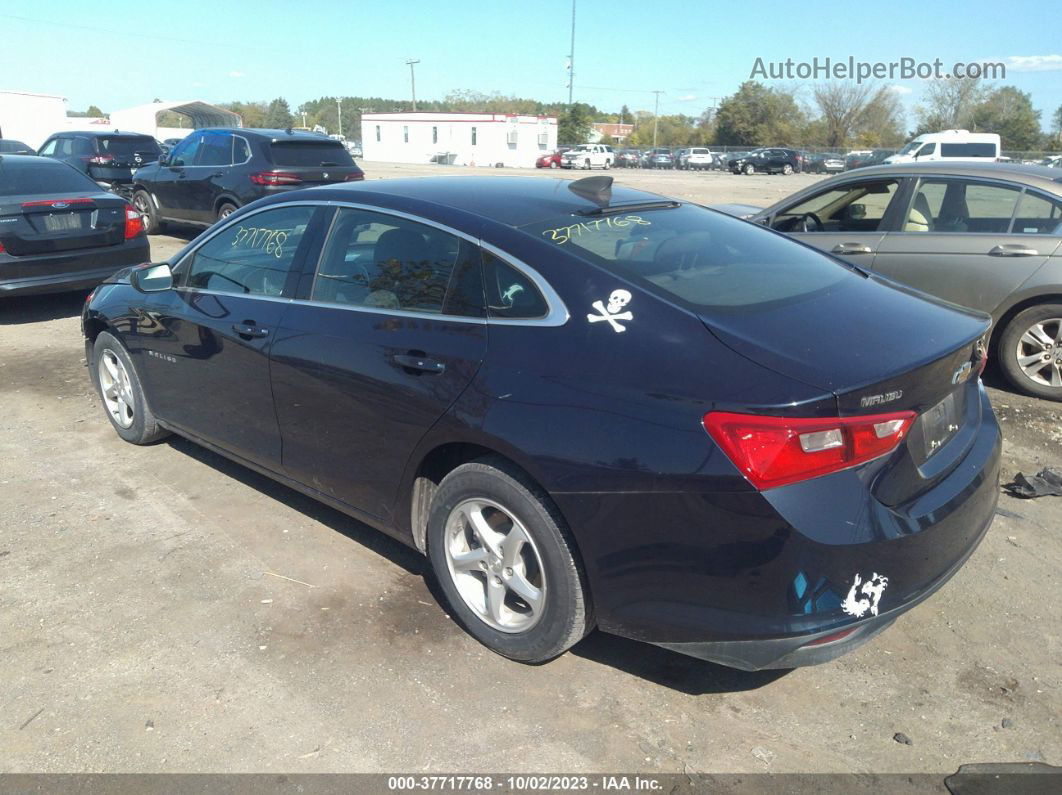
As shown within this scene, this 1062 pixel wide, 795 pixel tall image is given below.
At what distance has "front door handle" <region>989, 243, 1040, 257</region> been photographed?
19.7 ft

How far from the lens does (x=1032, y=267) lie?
5980mm

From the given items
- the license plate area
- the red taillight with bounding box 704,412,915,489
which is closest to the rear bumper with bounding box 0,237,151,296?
the red taillight with bounding box 704,412,915,489

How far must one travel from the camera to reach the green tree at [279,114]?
394ft

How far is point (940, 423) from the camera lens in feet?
9.42

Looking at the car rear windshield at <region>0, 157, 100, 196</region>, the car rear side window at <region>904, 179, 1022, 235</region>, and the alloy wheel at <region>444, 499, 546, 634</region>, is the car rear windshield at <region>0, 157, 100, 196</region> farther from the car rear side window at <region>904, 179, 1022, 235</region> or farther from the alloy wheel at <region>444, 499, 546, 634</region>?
the car rear side window at <region>904, 179, 1022, 235</region>

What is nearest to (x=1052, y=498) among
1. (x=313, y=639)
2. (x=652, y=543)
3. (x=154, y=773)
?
(x=652, y=543)

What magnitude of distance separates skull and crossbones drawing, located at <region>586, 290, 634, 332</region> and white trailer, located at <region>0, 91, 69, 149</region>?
45.3 m

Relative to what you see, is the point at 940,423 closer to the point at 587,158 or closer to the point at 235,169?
the point at 235,169

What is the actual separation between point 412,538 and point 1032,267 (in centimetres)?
493

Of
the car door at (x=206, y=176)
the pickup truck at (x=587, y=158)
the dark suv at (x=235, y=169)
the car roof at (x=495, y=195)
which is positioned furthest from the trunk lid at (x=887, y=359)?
the pickup truck at (x=587, y=158)

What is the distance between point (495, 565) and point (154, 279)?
272 centimetres

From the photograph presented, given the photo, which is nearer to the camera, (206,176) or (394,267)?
(394,267)

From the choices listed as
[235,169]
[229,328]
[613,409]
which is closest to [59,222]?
[235,169]

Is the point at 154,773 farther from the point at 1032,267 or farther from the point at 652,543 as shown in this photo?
the point at 1032,267
